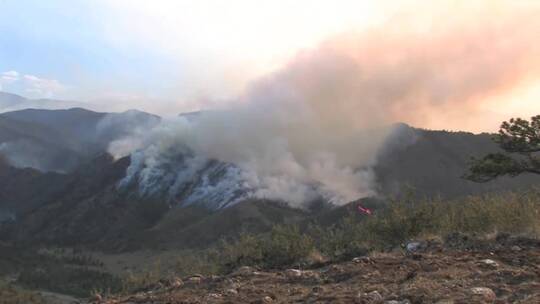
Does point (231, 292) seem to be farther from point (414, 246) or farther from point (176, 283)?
point (414, 246)

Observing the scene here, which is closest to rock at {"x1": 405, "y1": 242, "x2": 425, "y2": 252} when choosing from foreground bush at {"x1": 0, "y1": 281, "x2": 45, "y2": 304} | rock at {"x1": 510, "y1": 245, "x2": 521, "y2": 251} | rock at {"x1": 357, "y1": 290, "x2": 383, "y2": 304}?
rock at {"x1": 510, "y1": 245, "x2": 521, "y2": 251}

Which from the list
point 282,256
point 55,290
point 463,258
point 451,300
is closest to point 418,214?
point 282,256

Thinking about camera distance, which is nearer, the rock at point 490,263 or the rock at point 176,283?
the rock at point 490,263

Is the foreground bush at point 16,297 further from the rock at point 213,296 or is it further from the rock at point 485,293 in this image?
the rock at point 485,293

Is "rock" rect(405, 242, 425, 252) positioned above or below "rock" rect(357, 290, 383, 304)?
above

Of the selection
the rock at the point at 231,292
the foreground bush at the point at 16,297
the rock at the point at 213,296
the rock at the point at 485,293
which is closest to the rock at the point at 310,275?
the rock at the point at 231,292

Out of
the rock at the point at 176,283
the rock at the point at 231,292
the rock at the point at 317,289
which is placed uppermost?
the rock at the point at 317,289

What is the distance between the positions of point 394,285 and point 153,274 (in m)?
33.9

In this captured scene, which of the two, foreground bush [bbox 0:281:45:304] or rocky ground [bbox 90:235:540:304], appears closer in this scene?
rocky ground [bbox 90:235:540:304]

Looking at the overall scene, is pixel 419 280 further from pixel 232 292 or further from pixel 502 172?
pixel 502 172

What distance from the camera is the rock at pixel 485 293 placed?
14.5 meters

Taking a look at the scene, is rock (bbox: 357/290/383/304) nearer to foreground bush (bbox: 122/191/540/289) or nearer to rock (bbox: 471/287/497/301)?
rock (bbox: 471/287/497/301)

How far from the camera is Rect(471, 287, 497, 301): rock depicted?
14.5m

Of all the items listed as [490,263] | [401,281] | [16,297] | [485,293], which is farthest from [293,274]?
[16,297]
